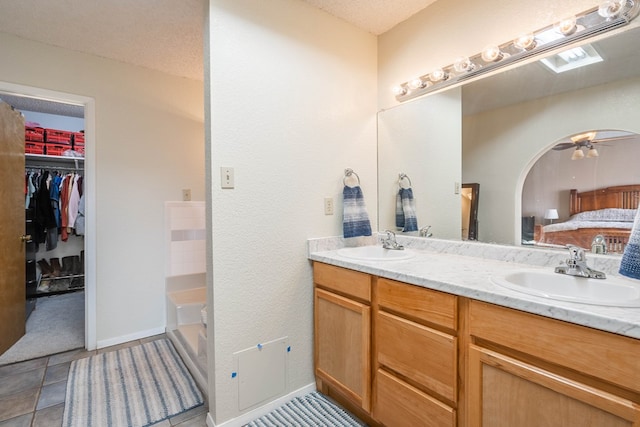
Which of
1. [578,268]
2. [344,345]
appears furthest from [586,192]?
[344,345]

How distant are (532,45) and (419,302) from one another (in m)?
1.35

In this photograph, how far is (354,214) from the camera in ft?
6.46

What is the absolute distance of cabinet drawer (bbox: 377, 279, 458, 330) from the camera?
1135 millimetres

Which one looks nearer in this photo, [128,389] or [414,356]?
[414,356]

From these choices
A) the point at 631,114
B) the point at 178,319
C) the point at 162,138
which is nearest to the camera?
the point at 631,114

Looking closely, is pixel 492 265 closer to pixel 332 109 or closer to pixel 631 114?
pixel 631 114

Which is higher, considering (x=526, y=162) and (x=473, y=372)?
(x=526, y=162)

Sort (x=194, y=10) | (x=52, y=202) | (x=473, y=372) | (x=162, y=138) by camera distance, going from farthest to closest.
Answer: (x=52, y=202)
(x=162, y=138)
(x=194, y=10)
(x=473, y=372)

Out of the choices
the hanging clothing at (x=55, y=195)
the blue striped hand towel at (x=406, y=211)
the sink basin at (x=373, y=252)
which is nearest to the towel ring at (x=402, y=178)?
the blue striped hand towel at (x=406, y=211)

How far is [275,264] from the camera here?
1714 mm

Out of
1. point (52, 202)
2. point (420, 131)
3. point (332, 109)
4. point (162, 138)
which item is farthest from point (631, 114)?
point (52, 202)

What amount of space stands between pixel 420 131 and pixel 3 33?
9.86ft

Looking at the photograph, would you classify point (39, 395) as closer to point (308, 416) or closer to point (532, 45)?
point (308, 416)

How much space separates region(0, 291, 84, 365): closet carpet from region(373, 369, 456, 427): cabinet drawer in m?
2.50
